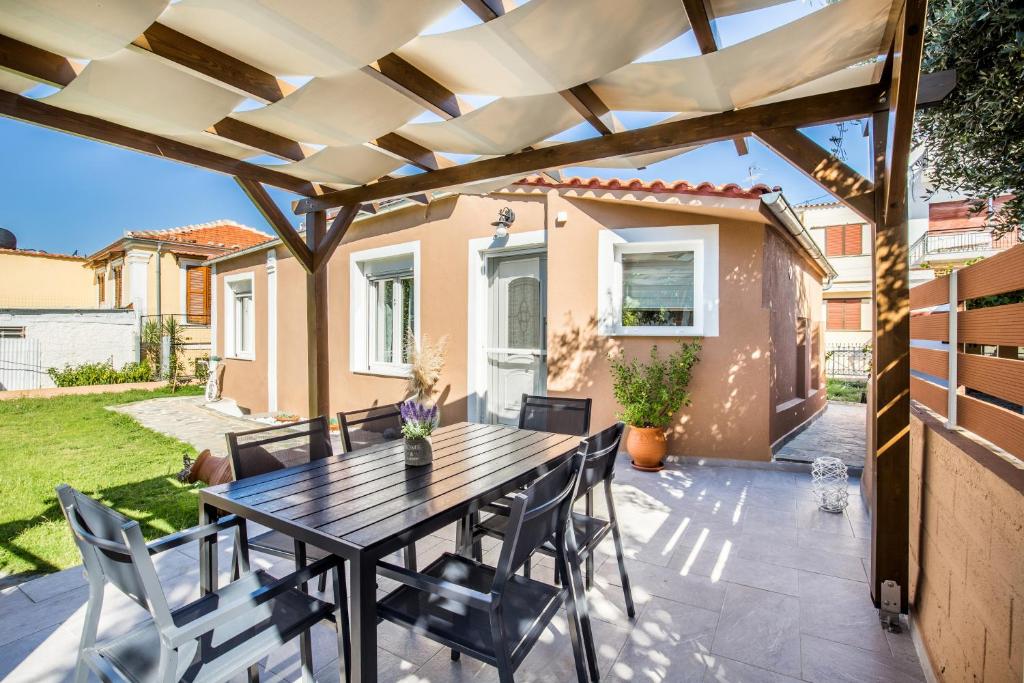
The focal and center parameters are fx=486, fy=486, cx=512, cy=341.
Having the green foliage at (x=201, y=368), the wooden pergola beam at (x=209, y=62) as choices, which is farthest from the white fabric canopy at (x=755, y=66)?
the green foliage at (x=201, y=368)

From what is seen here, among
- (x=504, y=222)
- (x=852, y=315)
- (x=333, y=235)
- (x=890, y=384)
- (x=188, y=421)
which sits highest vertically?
(x=504, y=222)

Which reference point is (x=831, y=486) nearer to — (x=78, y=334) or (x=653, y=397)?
(x=653, y=397)

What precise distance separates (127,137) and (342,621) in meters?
3.27

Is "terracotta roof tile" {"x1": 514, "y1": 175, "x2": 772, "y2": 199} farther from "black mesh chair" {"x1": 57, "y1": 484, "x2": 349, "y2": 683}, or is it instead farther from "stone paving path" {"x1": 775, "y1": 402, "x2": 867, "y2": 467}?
"black mesh chair" {"x1": 57, "y1": 484, "x2": 349, "y2": 683}

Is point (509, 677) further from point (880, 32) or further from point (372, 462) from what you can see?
point (880, 32)

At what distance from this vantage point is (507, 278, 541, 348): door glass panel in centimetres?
661

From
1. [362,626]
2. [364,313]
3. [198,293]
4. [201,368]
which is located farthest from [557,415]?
[198,293]

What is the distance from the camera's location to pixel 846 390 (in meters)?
12.9

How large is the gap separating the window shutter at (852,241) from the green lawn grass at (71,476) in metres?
20.6

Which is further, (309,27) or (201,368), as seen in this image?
(201,368)

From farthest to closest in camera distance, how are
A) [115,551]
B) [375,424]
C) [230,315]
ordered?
[230,315] → [375,424] → [115,551]

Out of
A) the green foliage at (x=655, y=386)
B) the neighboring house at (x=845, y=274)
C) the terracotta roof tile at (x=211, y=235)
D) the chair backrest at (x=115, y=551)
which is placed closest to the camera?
the chair backrest at (x=115, y=551)

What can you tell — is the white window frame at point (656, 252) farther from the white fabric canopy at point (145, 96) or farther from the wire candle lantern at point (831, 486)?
the white fabric canopy at point (145, 96)

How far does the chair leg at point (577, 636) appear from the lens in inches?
76.7
